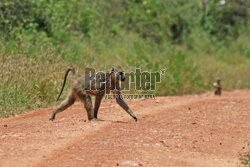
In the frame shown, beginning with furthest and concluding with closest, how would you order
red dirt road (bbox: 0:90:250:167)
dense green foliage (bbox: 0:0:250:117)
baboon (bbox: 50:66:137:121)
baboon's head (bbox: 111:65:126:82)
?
dense green foliage (bbox: 0:0:250:117) → baboon's head (bbox: 111:65:126:82) → baboon (bbox: 50:66:137:121) → red dirt road (bbox: 0:90:250:167)

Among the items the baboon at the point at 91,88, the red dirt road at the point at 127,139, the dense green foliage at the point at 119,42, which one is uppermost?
the dense green foliage at the point at 119,42

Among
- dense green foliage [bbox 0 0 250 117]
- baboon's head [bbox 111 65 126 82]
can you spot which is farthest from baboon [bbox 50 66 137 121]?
dense green foliage [bbox 0 0 250 117]

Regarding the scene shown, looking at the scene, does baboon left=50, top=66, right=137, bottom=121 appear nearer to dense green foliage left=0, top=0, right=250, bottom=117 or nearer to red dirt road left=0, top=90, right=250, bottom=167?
red dirt road left=0, top=90, right=250, bottom=167

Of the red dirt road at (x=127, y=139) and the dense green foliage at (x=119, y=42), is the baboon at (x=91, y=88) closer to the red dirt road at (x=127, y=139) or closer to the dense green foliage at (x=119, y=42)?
the red dirt road at (x=127, y=139)

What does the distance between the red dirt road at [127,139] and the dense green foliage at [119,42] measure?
109 centimetres

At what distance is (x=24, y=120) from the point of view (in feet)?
24.3

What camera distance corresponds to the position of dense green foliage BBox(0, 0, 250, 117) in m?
9.20

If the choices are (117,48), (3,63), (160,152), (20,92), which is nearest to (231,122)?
(160,152)

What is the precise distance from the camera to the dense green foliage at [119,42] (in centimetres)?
920

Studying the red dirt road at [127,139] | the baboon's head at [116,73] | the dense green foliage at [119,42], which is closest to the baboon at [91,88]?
the baboon's head at [116,73]

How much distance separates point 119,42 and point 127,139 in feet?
32.3

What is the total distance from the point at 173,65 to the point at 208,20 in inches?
370

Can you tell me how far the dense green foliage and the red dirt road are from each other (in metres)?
1.09

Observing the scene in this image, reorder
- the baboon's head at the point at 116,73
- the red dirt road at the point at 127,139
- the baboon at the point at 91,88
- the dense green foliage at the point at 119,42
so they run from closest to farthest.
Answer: the red dirt road at the point at 127,139 < the baboon at the point at 91,88 < the baboon's head at the point at 116,73 < the dense green foliage at the point at 119,42
